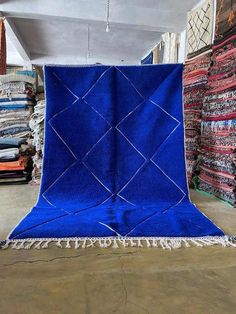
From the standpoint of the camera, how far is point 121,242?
1.46 meters

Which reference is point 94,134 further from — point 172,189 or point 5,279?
point 5,279

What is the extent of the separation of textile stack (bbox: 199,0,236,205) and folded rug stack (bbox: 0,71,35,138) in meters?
1.99

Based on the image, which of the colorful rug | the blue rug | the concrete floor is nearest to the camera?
the concrete floor

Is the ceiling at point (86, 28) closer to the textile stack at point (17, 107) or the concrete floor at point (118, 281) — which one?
the textile stack at point (17, 107)

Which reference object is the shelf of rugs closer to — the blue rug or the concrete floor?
the blue rug

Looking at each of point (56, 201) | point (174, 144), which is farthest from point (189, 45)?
point (56, 201)

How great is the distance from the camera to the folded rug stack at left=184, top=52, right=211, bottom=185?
2.80 m

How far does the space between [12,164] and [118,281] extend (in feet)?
7.07

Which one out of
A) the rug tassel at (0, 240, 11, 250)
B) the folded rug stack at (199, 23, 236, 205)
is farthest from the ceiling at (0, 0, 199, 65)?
the rug tassel at (0, 240, 11, 250)

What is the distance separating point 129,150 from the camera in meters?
2.21

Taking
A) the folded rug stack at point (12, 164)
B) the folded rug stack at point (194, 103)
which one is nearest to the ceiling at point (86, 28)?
the folded rug stack at point (194, 103)

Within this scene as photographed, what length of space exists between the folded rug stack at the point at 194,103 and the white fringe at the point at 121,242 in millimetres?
1373

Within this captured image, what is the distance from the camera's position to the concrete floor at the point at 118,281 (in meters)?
0.95

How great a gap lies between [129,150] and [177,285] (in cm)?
126
